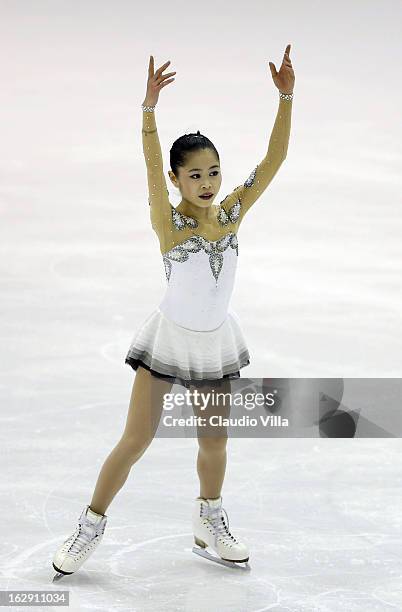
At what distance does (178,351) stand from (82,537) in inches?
27.1

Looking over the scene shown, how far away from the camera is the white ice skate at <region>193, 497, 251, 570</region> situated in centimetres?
424

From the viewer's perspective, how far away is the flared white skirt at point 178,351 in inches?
161

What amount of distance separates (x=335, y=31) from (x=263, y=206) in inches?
142

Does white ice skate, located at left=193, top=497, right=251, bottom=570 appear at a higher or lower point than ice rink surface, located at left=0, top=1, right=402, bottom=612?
lower

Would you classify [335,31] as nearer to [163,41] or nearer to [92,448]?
[163,41]

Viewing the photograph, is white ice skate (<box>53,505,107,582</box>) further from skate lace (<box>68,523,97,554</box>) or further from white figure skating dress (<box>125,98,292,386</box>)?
white figure skating dress (<box>125,98,292,386</box>)

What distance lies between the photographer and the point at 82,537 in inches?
163

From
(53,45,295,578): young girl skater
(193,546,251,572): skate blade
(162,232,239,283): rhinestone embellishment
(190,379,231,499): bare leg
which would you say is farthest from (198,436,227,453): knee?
(162,232,239,283): rhinestone embellishment

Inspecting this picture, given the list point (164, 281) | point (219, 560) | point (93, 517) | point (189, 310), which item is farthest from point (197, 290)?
point (164, 281)

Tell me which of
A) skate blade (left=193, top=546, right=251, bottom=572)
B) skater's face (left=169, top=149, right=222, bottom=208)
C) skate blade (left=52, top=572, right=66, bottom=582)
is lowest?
skate blade (left=52, top=572, right=66, bottom=582)

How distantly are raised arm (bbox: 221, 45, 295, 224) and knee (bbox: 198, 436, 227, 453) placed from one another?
75 cm

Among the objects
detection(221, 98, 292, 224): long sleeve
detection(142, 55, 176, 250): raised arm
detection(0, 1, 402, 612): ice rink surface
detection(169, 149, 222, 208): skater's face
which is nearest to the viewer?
detection(142, 55, 176, 250): raised arm

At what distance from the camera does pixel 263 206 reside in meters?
8.62

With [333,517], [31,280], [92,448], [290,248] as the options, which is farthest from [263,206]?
[333,517]
